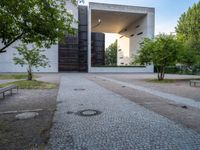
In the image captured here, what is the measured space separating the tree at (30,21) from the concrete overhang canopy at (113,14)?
34671 millimetres

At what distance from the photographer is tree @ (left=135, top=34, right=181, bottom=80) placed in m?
17.7

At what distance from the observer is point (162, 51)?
699 inches

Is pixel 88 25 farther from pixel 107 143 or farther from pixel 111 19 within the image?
pixel 107 143

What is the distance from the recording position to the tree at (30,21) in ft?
13.9

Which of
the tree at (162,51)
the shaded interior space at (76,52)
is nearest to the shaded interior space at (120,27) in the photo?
the shaded interior space at (76,52)

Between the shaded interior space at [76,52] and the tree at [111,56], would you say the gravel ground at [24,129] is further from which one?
the tree at [111,56]

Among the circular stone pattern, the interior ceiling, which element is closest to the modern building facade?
the interior ceiling

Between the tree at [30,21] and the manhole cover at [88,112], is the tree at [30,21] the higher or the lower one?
the higher one

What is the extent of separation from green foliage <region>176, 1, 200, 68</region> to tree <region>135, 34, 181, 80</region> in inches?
32.6

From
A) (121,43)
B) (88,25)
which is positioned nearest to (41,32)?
(88,25)

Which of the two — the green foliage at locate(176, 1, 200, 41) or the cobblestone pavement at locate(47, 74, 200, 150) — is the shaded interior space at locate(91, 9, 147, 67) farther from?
the cobblestone pavement at locate(47, 74, 200, 150)

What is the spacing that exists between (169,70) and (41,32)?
130ft

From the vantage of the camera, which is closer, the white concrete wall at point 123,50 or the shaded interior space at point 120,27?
the shaded interior space at point 120,27

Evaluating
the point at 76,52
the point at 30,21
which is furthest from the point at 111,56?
the point at 30,21
